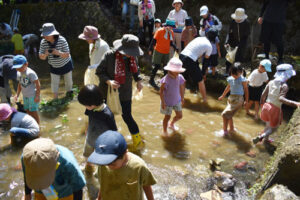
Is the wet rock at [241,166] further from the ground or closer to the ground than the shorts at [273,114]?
closer to the ground

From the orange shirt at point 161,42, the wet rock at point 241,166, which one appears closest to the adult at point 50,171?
the wet rock at point 241,166

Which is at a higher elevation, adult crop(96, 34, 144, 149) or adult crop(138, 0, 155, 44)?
adult crop(138, 0, 155, 44)

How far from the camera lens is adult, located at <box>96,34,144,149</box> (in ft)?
12.5

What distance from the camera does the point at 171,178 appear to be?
13.4 feet

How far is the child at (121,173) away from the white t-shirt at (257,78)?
4.10m

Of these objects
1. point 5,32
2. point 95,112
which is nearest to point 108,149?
point 95,112

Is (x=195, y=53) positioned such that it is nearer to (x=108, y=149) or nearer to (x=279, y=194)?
(x=279, y=194)

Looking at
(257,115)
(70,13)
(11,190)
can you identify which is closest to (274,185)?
(257,115)

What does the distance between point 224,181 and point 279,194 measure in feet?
2.94

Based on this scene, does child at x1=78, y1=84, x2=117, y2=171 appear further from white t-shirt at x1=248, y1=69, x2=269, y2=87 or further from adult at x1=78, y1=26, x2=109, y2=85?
white t-shirt at x1=248, y1=69, x2=269, y2=87

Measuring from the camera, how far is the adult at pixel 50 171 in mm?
1997

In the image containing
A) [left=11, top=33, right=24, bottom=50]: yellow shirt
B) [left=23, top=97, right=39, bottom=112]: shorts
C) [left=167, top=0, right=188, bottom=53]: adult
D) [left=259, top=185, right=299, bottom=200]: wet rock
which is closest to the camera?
[left=259, top=185, right=299, bottom=200]: wet rock

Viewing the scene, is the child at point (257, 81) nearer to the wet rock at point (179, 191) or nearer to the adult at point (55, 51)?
the wet rock at point (179, 191)

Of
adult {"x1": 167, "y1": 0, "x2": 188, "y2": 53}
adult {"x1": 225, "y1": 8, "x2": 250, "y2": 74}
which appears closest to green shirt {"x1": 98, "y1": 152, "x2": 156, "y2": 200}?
adult {"x1": 225, "y1": 8, "x2": 250, "y2": 74}
